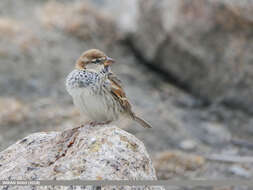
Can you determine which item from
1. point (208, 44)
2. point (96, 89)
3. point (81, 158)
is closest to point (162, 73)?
point (208, 44)

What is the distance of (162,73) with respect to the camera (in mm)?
9688

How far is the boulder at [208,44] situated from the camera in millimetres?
8367

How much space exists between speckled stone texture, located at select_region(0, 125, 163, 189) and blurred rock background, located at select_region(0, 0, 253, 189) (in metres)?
3.40

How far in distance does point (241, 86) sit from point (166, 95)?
4.46 feet

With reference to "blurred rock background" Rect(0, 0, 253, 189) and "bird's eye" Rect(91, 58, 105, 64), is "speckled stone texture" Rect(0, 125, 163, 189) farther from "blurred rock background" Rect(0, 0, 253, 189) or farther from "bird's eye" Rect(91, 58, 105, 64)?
"blurred rock background" Rect(0, 0, 253, 189)

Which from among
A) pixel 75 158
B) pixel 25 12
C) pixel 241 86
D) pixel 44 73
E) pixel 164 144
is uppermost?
pixel 25 12

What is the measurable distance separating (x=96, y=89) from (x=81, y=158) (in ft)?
4.31

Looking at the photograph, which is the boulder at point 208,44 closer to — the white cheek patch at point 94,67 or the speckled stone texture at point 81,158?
the white cheek patch at point 94,67

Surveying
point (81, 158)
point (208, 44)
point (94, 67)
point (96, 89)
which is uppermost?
point (208, 44)

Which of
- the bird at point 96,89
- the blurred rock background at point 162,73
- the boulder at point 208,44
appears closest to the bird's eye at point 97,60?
the bird at point 96,89

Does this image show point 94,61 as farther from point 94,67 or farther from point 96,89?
point 96,89

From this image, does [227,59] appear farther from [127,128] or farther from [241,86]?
[127,128]

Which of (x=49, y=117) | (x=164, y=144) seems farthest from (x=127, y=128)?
(x=49, y=117)

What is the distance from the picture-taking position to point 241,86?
8594 millimetres
